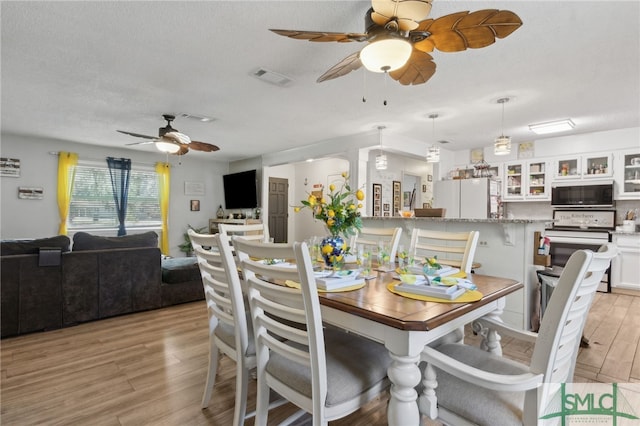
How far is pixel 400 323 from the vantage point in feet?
3.52

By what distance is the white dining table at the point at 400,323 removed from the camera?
3.62 feet

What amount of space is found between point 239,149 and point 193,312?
3642mm

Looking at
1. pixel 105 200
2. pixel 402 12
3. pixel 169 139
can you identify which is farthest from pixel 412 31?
pixel 105 200

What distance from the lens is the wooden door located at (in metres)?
7.53

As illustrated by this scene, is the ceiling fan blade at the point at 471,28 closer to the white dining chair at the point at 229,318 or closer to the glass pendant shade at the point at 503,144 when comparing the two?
the white dining chair at the point at 229,318

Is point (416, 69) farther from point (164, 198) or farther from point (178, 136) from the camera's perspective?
point (164, 198)

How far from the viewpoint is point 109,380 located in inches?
86.2

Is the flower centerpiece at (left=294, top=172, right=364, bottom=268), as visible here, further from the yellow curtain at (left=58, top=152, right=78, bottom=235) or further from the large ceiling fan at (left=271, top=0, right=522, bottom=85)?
the yellow curtain at (left=58, top=152, right=78, bottom=235)

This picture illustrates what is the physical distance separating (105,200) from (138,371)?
5.06 m

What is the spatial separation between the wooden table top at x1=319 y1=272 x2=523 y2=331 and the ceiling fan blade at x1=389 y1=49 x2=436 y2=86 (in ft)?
4.45

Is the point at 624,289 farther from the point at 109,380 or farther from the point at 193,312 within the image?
the point at 109,380

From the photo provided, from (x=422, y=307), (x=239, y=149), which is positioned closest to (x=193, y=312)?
(x=422, y=307)

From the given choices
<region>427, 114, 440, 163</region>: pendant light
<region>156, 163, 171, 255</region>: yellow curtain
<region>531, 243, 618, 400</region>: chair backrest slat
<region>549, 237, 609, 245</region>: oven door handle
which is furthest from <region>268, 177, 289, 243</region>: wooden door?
<region>531, 243, 618, 400</region>: chair backrest slat

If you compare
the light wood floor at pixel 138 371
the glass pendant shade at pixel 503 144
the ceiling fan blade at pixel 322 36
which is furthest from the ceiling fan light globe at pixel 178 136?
the glass pendant shade at pixel 503 144
